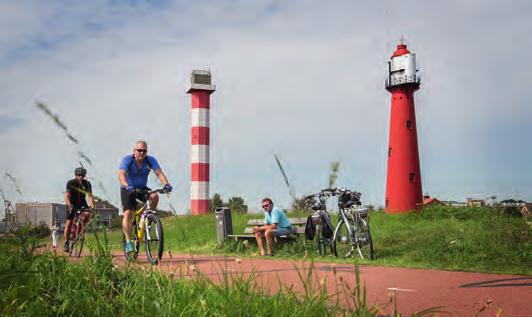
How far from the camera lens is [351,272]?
653cm

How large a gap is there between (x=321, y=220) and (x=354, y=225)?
0.72 m

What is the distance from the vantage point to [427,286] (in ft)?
18.5

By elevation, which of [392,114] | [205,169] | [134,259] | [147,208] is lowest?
[134,259]

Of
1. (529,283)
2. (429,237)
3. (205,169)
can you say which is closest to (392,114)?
(205,169)

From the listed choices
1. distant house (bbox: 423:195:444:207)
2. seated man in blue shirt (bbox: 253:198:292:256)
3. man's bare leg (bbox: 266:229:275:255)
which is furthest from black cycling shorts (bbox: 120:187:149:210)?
distant house (bbox: 423:195:444:207)

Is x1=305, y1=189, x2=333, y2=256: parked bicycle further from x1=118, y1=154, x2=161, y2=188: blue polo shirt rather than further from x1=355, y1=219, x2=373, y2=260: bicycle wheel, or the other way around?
x1=118, y1=154, x2=161, y2=188: blue polo shirt

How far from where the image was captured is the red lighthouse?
22688 millimetres

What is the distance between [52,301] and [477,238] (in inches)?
313

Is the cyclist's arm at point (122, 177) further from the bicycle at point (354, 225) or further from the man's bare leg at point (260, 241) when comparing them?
the man's bare leg at point (260, 241)

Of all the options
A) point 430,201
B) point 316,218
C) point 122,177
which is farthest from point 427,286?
point 430,201

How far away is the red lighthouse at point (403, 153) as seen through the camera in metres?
22.7

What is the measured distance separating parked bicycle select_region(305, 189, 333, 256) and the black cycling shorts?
Result: 3.18m

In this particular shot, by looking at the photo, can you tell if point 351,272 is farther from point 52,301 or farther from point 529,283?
point 52,301

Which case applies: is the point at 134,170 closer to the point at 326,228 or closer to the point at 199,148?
the point at 326,228
